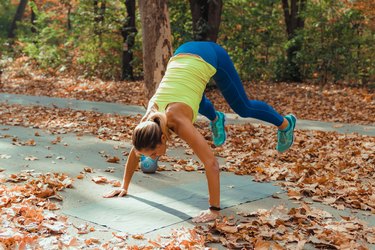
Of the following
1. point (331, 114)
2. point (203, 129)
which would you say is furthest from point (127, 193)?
point (331, 114)

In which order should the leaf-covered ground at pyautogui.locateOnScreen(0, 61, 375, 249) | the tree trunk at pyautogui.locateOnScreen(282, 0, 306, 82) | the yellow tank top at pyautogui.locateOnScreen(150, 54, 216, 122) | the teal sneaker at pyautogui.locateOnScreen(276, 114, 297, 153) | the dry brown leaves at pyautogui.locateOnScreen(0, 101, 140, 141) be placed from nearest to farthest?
1. the leaf-covered ground at pyautogui.locateOnScreen(0, 61, 375, 249)
2. the yellow tank top at pyautogui.locateOnScreen(150, 54, 216, 122)
3. the teal sneaker at pyautogui.locateOnScreen(276, 114, 297, 153)
4. the dry brown leaves at pyautogui.locateOnScreen(0, 101, 140, 141)
5. the tree trunk at pyautogui.locateOnScreen(282, 0, 306, 82)

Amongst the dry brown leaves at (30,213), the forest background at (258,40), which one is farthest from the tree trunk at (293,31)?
the dry brown leaves at (30,213)

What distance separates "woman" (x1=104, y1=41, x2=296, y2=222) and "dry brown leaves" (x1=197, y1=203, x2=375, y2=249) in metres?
0.32

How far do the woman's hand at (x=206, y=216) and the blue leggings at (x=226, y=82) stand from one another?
5.23 ft

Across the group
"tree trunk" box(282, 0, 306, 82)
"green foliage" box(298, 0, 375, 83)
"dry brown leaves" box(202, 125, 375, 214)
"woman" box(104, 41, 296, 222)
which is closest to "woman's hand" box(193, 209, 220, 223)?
"woman" box(104, 41, 296, 222)

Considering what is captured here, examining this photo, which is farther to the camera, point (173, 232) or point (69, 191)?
point (69, 191)

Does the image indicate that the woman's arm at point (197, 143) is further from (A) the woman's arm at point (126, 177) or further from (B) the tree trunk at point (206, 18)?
(B) the tree trunk at point (206, 18)

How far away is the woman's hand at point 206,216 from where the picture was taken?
4219mm

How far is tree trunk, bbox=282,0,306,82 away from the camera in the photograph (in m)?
19.0

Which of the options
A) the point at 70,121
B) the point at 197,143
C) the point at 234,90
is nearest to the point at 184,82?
the point at 197,143

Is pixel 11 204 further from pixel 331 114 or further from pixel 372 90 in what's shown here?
pixel 372 90

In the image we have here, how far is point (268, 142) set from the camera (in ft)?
28.2

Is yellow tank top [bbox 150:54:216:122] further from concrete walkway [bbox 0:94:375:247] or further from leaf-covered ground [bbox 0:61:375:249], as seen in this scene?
leaf-covered ground [bbox 0:61:375:249]

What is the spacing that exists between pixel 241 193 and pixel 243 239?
1387 mm
